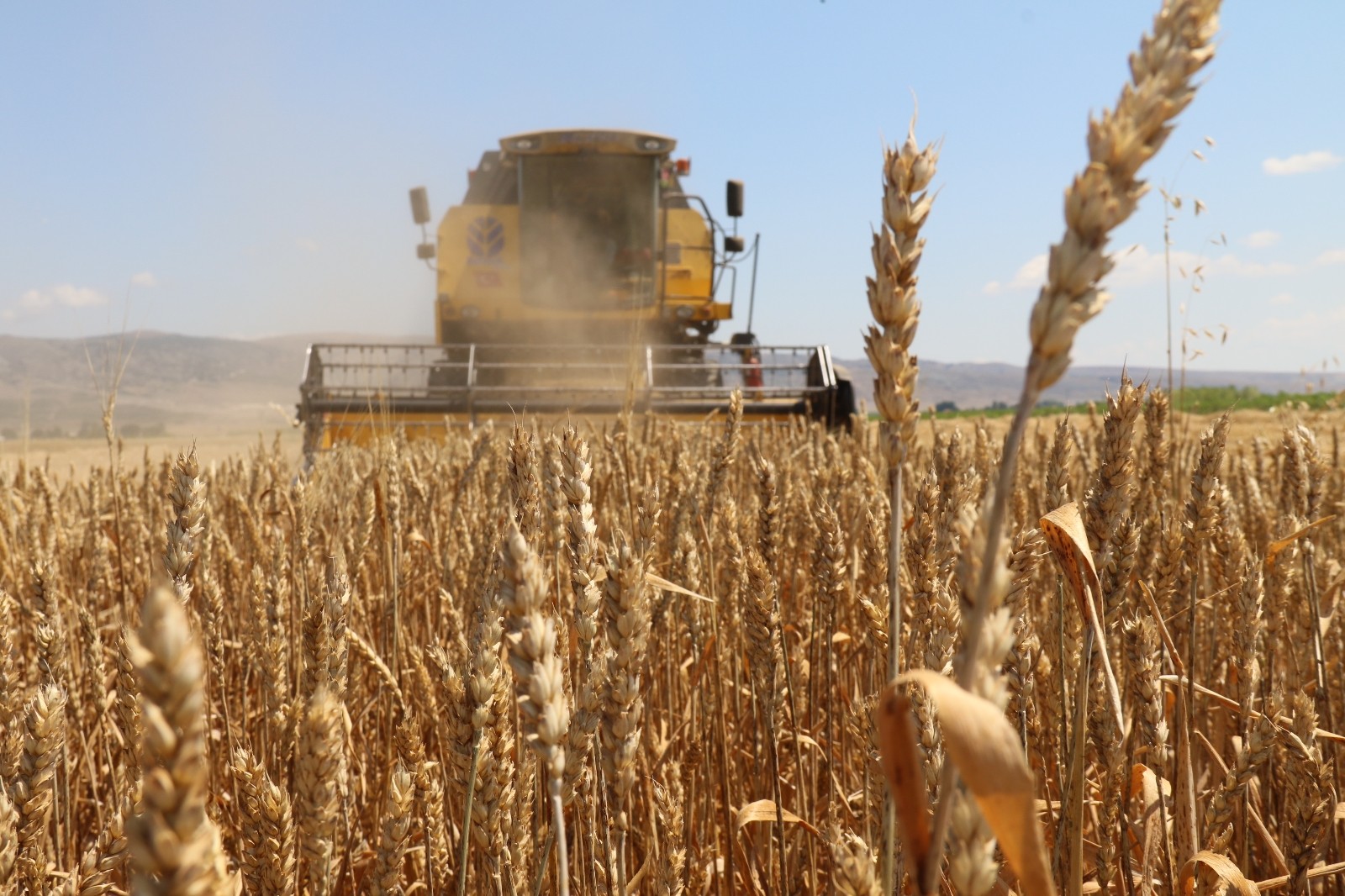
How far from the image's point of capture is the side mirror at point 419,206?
31.9ft

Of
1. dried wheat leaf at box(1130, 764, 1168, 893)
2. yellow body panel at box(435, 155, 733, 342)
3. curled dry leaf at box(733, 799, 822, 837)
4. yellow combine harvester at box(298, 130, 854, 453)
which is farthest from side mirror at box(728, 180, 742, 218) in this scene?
curled dry leaf at box(733, 799, 822, 837)

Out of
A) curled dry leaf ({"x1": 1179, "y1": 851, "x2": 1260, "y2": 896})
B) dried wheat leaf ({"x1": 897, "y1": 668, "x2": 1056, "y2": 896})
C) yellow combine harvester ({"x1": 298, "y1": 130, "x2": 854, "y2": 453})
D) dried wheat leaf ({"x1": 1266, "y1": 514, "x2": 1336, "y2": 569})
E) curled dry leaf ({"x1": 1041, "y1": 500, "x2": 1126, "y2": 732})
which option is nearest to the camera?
dried wheat leaf ({"x1": 897, "y1": 668, "x2": 1056, "y2": 896})

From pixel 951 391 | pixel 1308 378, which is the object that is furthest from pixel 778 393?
pixel 951 391

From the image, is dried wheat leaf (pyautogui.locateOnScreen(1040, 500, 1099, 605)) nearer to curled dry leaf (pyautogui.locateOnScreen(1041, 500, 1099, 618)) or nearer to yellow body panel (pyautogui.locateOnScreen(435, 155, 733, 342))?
curled dry leaf (pyautogui.locateOnScreen(1041, 500, 1099, 618))

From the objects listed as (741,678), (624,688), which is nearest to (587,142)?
(741,678)

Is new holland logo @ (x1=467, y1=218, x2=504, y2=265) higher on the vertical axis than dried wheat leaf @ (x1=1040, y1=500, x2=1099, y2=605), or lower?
higher

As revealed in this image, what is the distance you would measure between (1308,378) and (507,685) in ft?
24.8

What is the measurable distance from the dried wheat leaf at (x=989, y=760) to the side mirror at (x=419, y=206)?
998 centimetres

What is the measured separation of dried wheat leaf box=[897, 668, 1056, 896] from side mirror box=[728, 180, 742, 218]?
31.3 feet

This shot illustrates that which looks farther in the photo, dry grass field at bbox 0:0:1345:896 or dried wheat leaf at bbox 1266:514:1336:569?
dried wheat leaf at bbox 1266:514:1336:569

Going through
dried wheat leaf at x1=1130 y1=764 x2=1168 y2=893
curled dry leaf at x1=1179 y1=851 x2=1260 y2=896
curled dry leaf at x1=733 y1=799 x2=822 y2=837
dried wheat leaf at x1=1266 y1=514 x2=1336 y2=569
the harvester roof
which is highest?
the harvester roof

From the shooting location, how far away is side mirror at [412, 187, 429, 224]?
9.72m

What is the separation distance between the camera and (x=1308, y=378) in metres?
6.78

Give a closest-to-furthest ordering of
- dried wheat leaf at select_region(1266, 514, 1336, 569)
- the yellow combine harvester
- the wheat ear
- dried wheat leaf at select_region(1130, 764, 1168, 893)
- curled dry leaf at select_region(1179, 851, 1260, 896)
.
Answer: the wheat ear
curled dry leaf at select_region(1179, 851, 1260, 896)
dried wheat leaf at select_region(1130, 764, 1168, 893)
dried wheat leaf at select_region(1266, 514, 1336, 569)
the yellow combine harvester
